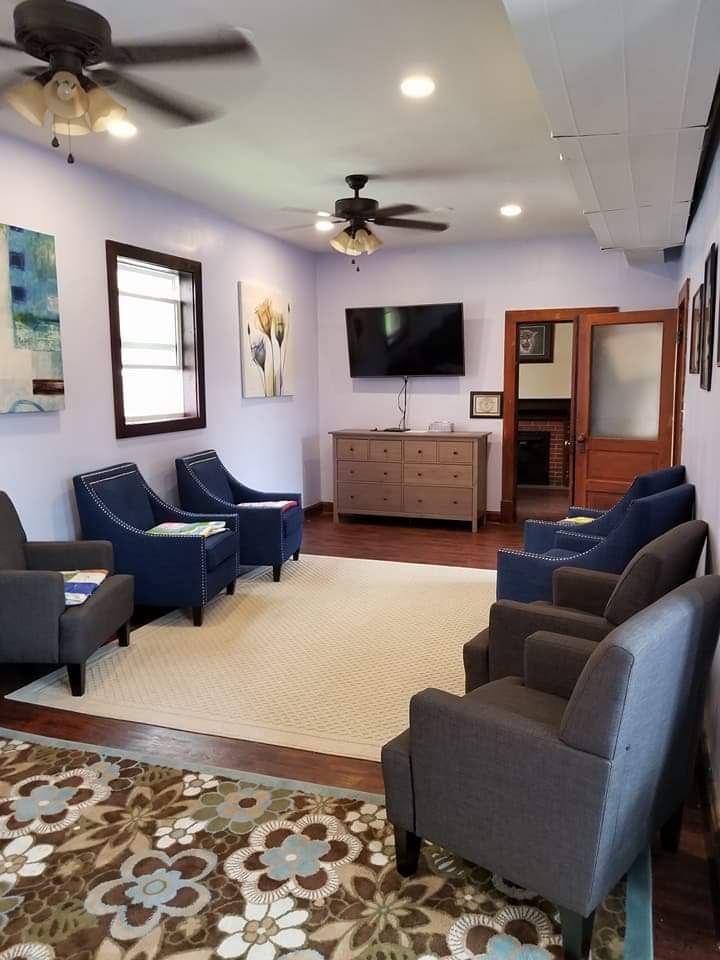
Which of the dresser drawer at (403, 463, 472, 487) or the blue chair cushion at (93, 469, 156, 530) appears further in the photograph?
the dresser drawer at (403, 463, 472, 487)

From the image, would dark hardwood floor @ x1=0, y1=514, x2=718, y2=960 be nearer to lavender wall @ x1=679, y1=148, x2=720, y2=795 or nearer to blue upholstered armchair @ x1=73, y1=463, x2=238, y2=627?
lavender wall @ x1=679, y1=148, x2=720, y2=795

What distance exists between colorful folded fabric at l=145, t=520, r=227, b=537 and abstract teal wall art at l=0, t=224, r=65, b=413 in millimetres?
970

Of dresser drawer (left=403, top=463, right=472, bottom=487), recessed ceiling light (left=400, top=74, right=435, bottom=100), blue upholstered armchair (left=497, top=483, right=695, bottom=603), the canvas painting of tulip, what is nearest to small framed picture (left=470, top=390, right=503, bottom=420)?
dresser drawer (left=403, top=463, right=472, bottom=487)

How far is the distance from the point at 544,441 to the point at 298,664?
6.65 m

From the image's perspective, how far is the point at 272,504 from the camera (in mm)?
5383

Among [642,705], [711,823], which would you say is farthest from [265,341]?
[642,705]

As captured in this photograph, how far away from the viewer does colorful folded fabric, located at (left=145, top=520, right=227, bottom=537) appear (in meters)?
4.34

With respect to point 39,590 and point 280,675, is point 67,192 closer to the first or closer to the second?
point 39,590

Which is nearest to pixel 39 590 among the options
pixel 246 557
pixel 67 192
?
pixel 246 557

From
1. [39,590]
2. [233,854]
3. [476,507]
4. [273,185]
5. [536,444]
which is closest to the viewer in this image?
[233,854]

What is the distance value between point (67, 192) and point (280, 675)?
3.11 m

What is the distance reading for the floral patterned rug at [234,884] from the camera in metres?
1.84

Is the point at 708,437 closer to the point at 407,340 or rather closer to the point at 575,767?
the point at 575,767

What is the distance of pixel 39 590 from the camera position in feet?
10.5
